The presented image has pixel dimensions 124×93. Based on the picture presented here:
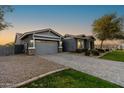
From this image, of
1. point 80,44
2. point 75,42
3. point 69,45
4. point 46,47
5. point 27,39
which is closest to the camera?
point 46,47

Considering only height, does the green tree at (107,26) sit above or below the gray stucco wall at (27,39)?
above

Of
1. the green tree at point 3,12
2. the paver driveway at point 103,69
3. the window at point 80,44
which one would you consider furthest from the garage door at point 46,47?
the paver driveway at point 103,69

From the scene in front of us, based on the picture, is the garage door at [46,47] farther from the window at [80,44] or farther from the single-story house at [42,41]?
the window at [80,44]

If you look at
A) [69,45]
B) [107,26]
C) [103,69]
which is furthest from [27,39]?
[103,69]

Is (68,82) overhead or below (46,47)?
below

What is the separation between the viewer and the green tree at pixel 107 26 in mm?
28316

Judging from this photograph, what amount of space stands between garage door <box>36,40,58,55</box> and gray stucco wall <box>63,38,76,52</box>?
2.95 meters

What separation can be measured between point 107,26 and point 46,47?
1138cm

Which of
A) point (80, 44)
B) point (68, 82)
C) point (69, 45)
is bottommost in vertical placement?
point (68, 82)

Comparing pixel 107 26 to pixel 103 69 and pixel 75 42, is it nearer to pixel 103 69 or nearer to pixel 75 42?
pixel 75 42

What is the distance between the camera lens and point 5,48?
21.4 metres

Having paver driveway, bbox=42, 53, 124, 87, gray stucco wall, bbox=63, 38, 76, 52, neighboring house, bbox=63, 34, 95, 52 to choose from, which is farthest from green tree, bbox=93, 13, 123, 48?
paver driveway, bbox=42, 53, 124, 87

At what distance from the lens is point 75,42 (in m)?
25.8
